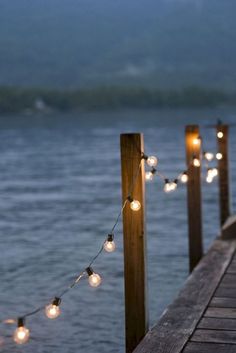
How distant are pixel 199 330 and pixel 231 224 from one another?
14.2 ft

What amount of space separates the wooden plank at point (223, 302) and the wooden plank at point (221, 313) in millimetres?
110

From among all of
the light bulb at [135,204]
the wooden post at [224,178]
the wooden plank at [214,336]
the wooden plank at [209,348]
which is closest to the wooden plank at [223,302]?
the wooden plank at [214,336]

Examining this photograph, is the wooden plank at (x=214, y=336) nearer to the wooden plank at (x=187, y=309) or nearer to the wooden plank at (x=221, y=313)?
the wooden plank at (x=187, y=309)

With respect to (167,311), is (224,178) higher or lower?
higher

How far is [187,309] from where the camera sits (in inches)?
269

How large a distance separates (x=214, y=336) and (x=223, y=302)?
3.57 ft

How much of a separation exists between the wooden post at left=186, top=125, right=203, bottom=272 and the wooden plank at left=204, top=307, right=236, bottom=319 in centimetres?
379

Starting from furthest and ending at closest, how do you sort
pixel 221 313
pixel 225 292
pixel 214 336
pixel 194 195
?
pixel 194 195 < pixel 225 292 < pixel 221 313 < pixel 214 336

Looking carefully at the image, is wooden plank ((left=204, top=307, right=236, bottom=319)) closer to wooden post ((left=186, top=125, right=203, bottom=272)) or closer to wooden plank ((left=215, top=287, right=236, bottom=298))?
wooden plank ((left=215, top=287, right=236, bottom=298))

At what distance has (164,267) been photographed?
13039 millimetres

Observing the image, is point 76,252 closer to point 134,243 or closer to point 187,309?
point 187,309

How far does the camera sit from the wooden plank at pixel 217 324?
6207mm

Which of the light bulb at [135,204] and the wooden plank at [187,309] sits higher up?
the light bulb at [135,204]

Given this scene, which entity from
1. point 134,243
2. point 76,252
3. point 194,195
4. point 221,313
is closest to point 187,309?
point 221,313
